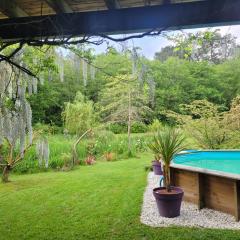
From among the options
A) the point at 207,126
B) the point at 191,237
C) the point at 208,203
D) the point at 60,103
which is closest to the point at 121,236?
the point at 191,237

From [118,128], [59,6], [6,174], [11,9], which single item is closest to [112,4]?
[59,6]

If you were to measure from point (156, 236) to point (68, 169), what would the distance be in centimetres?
574

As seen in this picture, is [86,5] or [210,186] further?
[210,186]

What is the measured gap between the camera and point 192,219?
437 cm

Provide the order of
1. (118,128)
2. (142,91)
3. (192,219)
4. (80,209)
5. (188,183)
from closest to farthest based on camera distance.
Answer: (192,219)
(80,209)
(188,183)
(142,91)
(118,128)

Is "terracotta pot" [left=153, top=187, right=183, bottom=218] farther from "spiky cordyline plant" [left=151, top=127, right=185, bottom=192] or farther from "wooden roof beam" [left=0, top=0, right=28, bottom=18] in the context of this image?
"wooden roof beam" [left=0, top=0, right=28, bottom=18]

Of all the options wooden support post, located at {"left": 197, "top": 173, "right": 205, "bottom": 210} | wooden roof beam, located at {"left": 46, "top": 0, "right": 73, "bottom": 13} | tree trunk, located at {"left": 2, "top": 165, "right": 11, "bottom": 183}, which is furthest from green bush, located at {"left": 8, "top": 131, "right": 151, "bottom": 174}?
wooden roof beam, located at {"left": 46, "top": 0, "right": 73, "bottom": 13}

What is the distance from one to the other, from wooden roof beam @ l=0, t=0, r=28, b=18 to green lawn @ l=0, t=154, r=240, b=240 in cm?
246

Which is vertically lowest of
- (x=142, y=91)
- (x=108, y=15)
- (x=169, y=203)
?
(x=169, y=203)

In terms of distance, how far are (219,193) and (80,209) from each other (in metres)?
1.98

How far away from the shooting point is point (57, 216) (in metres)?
4.74

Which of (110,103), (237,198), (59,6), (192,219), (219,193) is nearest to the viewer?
(59,6)

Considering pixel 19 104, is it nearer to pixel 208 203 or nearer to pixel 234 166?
pixel 208 203

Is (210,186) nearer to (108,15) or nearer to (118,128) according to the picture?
(108,15)
